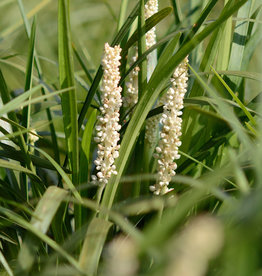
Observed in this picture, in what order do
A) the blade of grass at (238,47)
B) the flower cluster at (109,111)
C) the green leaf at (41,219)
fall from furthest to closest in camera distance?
the blade of grass at (238,47), the flower cluster at (109,111), the green leaf at (41,219)

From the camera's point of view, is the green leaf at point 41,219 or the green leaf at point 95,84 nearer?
the green leaf at point 41,219

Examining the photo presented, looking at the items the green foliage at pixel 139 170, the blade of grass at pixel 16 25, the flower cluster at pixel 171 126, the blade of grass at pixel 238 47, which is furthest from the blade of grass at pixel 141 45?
the blade of grass at pixel 16 25

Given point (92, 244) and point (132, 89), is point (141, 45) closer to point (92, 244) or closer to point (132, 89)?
point (132, 89)

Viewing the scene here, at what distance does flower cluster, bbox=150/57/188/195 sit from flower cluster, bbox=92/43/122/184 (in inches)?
4.2

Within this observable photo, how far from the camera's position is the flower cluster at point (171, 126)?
1027 mm

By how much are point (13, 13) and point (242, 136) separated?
2595 millimetres

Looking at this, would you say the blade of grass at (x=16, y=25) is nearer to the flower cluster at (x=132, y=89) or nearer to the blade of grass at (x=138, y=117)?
the flower cluster at (x=132, y=89)

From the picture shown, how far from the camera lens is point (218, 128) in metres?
1.25

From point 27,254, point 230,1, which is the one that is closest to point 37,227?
point 27,254

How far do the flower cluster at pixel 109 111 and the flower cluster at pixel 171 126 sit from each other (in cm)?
11

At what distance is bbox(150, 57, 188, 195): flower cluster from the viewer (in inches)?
40.4

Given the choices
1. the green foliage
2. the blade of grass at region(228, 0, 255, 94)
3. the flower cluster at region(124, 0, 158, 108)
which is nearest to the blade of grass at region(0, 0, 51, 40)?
the green foliage

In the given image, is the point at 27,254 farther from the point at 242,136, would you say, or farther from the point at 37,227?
the point at 242,136

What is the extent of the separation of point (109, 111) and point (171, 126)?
0.14 metres
